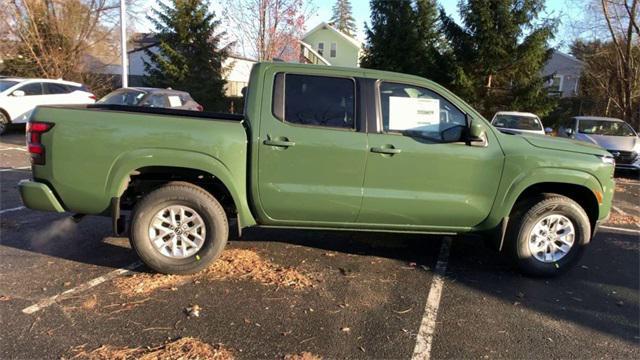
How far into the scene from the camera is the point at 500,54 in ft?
66.0

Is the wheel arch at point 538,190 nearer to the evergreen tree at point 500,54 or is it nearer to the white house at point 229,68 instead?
the white house at point 229,68

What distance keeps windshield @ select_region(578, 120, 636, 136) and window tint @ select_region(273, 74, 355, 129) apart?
11.9 m

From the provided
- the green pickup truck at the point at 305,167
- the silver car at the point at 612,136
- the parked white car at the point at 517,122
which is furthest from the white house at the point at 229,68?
the green pickup truck at the point at 305,167

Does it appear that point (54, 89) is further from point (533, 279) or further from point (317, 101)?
point (533, 279)

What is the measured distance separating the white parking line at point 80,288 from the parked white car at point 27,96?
10.4 m

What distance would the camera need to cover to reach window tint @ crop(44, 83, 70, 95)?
1548 centimetres

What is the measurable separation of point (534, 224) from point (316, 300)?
2.29m

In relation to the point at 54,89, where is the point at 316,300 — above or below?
below

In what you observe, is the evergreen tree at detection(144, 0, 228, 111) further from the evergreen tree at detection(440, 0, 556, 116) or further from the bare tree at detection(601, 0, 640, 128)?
the bare tree at detection(601, 0, 640, 128)

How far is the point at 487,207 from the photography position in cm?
473

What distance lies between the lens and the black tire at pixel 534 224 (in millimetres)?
4824

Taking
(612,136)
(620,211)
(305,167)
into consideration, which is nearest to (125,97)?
(305,167)

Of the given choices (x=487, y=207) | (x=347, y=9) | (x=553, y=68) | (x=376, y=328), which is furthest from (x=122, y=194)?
(x=347, y=9)

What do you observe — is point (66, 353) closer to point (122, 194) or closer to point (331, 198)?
point (122, 194)
